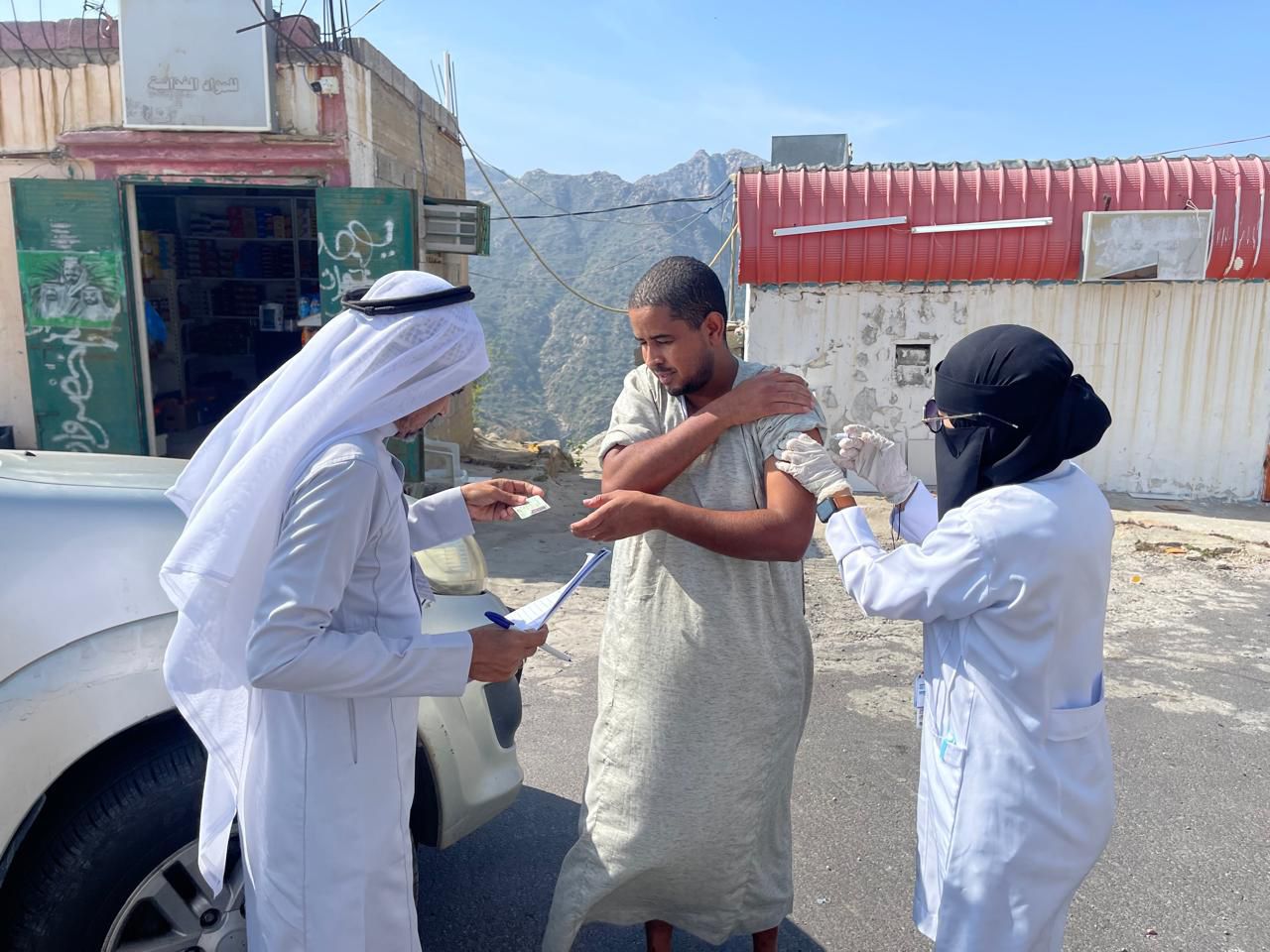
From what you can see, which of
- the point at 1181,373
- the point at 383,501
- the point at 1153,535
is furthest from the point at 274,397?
the point at 1181,373

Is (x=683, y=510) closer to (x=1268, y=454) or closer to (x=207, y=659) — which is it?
(x=207, y=659)

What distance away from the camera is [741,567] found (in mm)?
2211

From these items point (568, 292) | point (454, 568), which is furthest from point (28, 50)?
point (568, 292)

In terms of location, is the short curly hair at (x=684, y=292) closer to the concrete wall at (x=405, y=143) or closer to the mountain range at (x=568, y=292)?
the concrete wall at (x=405, y=143)

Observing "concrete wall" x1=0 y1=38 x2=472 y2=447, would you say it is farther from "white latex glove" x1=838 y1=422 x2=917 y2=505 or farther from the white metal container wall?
"white latex glove" x1=838 y1=422 x2=917 y2=505

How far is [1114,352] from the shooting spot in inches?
408

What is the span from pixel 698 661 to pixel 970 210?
9227 millimetres

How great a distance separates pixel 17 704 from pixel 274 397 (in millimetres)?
889

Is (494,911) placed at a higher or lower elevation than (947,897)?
lower

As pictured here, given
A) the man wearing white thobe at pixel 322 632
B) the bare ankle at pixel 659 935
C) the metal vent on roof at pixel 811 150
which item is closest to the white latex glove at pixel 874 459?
the man wearing white thobe at pixel 322 632

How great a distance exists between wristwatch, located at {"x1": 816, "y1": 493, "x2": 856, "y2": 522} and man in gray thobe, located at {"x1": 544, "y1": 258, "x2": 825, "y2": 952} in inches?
1.1

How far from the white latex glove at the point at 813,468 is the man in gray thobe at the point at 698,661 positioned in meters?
0.04

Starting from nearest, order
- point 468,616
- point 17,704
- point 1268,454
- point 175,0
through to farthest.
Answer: point 17,704
point 468,616
point 175,0
point 1268,454

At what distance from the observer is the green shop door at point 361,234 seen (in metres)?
→ 7.75
